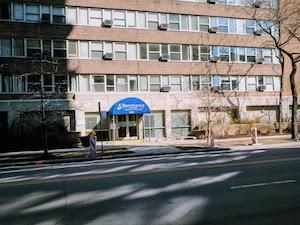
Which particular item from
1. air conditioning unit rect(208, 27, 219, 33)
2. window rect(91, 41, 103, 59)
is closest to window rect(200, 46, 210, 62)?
air conditioning unit rect(208, 27, 219, 33)

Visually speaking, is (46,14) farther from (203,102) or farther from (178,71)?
(203,102)

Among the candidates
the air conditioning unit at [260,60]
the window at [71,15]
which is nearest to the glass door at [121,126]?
the window at [71,15]

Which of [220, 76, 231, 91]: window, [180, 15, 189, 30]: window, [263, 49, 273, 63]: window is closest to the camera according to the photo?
[180, 15, 189, 30]: window

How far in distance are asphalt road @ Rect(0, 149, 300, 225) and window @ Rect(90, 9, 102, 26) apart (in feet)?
62.2

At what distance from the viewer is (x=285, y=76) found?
3133cm

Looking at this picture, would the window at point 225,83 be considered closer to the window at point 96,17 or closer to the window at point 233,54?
the window at point 233,54

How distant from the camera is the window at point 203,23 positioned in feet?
93.7

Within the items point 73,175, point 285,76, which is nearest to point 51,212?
point 73,175

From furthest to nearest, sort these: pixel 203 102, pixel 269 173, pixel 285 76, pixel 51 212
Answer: pixel 285 76
pixel 203 102
pixel 269 173
pixel 51 212

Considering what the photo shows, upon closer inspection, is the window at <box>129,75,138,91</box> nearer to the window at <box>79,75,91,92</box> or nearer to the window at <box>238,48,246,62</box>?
the window at <box>79,75,91,92</box>

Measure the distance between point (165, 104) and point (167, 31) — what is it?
733cm

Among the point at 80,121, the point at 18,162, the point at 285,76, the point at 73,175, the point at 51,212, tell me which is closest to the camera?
the point at 51,212

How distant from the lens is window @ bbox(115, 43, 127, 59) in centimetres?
2580

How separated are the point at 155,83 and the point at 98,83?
18.2 feet
